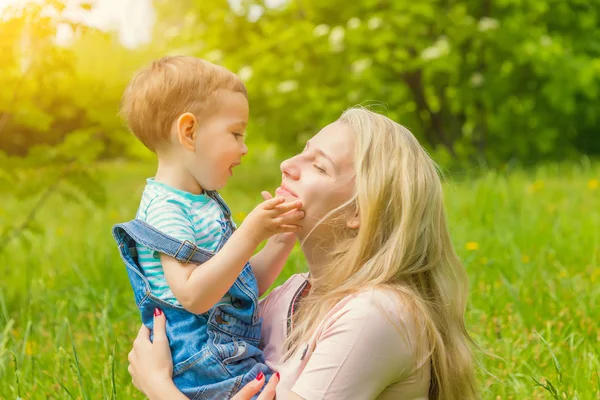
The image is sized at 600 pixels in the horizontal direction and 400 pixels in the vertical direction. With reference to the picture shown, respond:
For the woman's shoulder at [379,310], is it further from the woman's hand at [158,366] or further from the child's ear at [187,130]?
the child's ear at [187,130]

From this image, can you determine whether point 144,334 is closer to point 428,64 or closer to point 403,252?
point 403,252

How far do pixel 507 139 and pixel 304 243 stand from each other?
705 cm

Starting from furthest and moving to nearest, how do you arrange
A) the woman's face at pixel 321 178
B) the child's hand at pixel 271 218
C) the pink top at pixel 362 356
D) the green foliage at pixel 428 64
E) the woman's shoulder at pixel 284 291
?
the green foliage at pixel 428 64
the woman's shoulder at pixel 284 291
the woman's face at pixel 321 178
the child's hand at pixel 271 218
the pink top at pixel 362 356

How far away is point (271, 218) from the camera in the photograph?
1834mm

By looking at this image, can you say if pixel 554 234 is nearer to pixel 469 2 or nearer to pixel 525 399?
pixel 525 399

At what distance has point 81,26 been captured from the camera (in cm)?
313

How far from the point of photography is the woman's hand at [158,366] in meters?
1.90

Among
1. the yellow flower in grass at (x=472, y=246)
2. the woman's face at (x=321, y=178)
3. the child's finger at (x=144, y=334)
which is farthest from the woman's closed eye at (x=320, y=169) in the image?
the yellow flower in grass at (x=472, y=246)

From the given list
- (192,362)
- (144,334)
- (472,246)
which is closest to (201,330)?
(192,362)

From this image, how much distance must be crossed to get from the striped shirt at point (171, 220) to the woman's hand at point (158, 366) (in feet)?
0.27

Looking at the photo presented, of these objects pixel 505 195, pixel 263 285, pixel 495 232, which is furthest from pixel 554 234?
pixel 263 285

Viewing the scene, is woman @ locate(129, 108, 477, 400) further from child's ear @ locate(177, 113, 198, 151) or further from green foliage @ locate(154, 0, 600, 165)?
green foliage @ locate(154, 0, 600, 165)

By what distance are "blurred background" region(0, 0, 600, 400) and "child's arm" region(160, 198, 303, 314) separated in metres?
0.39

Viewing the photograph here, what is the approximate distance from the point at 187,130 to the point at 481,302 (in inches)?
65.5
